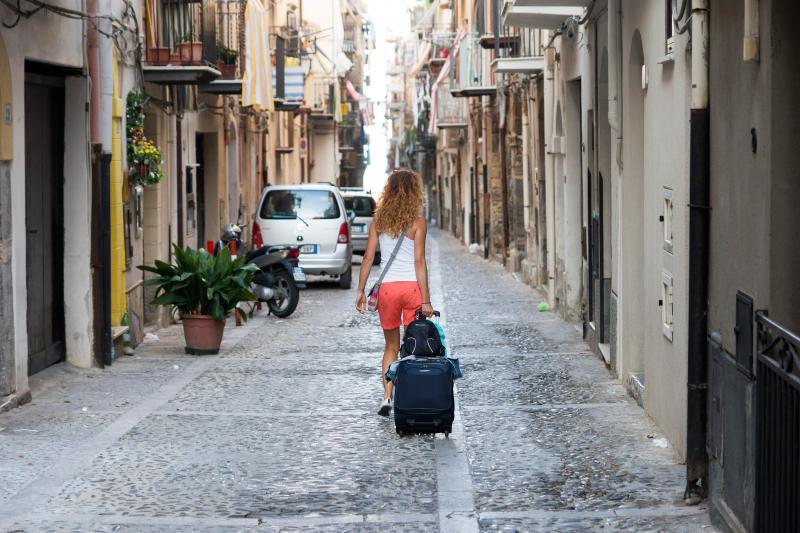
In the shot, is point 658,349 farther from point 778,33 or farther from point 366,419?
point 778,33

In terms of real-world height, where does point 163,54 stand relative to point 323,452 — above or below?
above

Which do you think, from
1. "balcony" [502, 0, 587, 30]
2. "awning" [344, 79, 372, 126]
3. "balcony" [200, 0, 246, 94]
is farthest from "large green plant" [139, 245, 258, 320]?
"awning" [344, 79, 372, 126]

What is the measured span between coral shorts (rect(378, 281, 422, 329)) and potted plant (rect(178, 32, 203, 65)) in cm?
816

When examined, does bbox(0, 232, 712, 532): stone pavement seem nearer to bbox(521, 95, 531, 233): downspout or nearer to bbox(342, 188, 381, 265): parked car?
bbox(521, 95, 531, 233): downspout

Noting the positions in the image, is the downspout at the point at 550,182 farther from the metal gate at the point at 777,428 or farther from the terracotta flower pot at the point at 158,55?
the metal gate at the point at 777,428

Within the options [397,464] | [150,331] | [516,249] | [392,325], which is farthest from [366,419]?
[516,249]

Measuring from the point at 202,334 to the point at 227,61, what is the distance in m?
8.97

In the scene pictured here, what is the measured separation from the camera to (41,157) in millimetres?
12305

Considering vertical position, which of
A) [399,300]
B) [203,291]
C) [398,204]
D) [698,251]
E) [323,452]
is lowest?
[323,452]

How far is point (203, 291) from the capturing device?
14.0 meters

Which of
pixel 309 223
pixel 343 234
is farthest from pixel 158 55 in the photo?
pixel 343 234

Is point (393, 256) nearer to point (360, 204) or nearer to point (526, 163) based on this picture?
point (526, 163)

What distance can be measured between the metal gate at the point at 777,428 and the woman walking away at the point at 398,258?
170 inches

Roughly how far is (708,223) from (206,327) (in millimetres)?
7932
